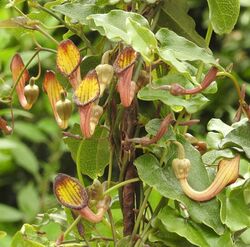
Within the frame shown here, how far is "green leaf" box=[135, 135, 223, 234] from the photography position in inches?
30.0

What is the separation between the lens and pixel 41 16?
0.96 m

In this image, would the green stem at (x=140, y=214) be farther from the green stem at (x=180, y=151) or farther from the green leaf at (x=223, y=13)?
the green leaf at (x=223, y=13)

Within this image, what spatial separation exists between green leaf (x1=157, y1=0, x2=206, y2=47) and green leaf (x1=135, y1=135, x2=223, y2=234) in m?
0.13

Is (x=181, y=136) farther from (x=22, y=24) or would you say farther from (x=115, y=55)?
(x=22, y=24)

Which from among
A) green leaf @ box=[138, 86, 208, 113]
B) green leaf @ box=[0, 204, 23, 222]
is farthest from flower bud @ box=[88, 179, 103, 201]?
green leaf @ box=[0, 204, 23, 222]

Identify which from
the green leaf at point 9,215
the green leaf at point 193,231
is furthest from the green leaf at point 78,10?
the green leaf at point 9,215

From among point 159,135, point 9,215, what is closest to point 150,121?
point 159,135

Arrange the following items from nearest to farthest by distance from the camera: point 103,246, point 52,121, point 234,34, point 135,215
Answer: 1. point 135,215
2. point 103,246
3. point 52,121
4. point 234,34

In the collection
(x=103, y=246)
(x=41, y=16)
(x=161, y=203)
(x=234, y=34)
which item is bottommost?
(x=234, y=34)

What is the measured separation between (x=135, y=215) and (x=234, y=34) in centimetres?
161

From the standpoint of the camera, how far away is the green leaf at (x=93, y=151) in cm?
92

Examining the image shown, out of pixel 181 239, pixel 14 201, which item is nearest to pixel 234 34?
pixel 14 201

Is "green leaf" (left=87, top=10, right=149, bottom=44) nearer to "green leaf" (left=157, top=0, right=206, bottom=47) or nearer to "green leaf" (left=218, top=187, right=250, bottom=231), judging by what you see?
"green leaf" (left=157, top=0, right=206, bottom=47)

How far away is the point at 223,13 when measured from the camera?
80 centimetres
